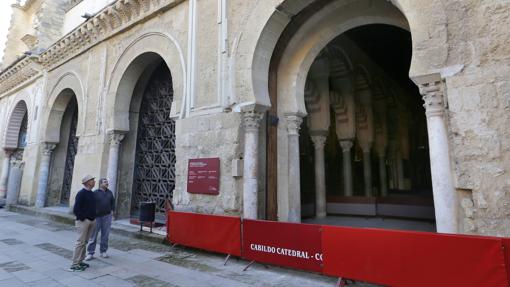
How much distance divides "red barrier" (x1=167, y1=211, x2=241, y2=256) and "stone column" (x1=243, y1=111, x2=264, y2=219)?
499mm

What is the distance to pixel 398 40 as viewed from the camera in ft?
33.0

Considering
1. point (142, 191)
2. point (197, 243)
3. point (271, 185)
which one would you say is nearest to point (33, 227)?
point (142, 191)

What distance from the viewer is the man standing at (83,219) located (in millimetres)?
4125

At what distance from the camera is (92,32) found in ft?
30.6

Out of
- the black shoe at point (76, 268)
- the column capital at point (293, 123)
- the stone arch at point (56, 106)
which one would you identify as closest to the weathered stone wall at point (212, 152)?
the column capital at point (293, 123)

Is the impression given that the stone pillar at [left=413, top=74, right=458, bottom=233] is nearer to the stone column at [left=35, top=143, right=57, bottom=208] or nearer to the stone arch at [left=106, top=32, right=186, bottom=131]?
the stone arch at [left=106, top=32, right=186, bottom=131]

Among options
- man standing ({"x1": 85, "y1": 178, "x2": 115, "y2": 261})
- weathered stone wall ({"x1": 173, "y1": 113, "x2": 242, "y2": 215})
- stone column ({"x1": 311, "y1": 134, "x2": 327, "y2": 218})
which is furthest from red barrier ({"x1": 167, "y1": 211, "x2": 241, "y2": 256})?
stone column ({"x1": 311, "y1": 134, "x2": 327, "y2": 218})

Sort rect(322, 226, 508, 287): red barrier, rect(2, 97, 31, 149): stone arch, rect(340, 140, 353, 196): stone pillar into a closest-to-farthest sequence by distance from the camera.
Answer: rect(322, 226, 508, 287): red barrier < rect(340, 140, 353, 196): stone pillar < rect(2, 97, 31, 149): stone arch

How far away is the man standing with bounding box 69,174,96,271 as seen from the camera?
4.12m

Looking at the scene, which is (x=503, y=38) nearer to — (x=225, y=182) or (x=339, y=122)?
(x=225, y=182)

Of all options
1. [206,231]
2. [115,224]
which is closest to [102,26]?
[115,224]

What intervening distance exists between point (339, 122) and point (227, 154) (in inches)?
250

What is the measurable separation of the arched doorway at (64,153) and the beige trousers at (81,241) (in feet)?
27.5

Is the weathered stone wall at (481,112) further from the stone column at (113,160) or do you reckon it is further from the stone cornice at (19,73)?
the stone cornice at (19,73)
